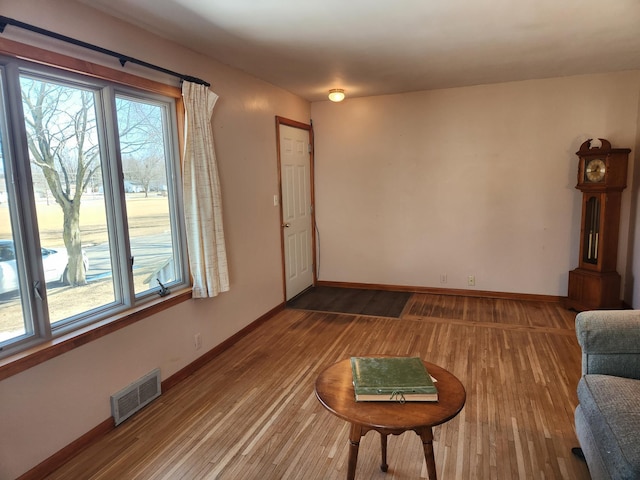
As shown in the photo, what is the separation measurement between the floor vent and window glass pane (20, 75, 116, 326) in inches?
20.9

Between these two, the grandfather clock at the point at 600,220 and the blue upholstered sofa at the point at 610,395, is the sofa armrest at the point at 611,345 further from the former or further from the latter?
the grandfather clock at the point at 600,220

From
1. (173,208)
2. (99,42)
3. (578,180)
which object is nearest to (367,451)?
(173,208)

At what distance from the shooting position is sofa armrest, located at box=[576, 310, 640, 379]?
1753 millimetres

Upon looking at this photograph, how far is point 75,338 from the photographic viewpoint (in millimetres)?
2041

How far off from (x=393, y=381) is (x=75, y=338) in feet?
5.27

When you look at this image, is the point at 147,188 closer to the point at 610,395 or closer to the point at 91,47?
the point at 91,47

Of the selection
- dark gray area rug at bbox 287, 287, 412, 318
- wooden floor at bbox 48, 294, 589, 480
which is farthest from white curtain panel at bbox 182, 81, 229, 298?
dark gray area rug at bbox 287, 287, 412, 318

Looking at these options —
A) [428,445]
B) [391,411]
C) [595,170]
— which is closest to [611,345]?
[428,445]

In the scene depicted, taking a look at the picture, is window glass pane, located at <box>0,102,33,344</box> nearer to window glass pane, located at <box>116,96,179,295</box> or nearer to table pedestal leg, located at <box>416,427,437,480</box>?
window glass pane, located at <box>116,96,179,295</box>

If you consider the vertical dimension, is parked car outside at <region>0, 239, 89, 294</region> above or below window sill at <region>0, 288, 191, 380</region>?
above

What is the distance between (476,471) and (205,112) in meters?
2.70

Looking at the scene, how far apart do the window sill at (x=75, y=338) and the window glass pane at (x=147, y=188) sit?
0.15 metres

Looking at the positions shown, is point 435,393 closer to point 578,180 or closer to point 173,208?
point 173,208

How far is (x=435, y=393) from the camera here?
4.85 ft
